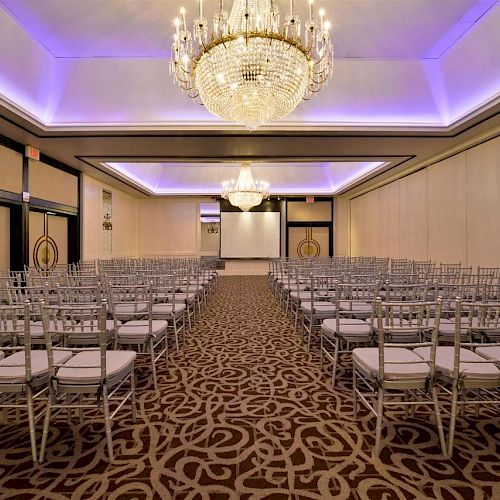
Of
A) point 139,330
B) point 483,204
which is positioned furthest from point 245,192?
point 139,330

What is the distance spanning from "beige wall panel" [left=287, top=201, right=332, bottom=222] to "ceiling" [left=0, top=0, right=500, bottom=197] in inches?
269

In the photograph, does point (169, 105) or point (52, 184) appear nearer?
point (169, 105)

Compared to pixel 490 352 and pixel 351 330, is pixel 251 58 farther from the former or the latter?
pixel 490 352

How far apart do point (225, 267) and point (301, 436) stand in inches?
493

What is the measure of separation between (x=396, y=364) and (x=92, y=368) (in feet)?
6.44

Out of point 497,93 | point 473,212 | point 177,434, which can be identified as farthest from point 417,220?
point 177,434

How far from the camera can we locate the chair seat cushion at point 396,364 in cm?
202

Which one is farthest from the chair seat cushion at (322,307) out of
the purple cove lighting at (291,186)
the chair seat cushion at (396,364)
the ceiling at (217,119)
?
the purple cove lighting at (291,186)

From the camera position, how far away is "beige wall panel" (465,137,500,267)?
633 cm

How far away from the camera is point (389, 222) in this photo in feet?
36.2

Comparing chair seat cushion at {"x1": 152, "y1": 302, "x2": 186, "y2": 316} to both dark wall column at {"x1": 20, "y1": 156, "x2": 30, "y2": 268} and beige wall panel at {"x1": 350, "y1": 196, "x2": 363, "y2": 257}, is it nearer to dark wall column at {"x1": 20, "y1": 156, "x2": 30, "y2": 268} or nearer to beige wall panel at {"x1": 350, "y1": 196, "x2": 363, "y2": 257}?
dark wall column at {"x1": 20, "y1": 156, "x2": 30, "y2": 268}

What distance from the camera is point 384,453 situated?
6.79ft

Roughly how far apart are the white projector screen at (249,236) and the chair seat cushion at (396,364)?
485 inches

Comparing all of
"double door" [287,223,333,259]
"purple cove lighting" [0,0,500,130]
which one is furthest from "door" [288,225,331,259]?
"purple cove lighting" [0,0,500,130]
